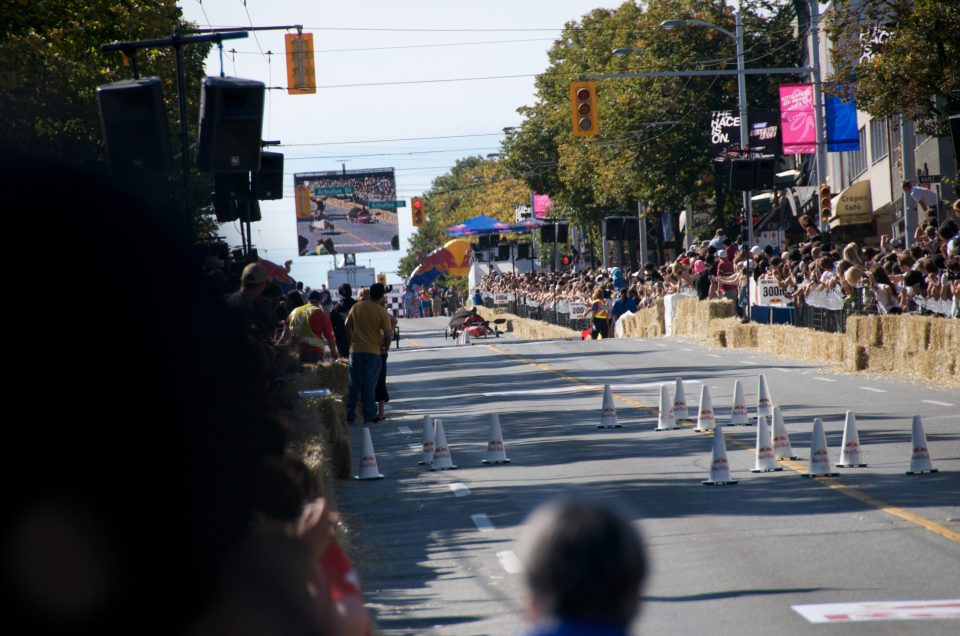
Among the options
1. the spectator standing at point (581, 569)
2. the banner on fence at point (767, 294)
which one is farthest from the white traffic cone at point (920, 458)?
the banner on fence at point (767, 294)

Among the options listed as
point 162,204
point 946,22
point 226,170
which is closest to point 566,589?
point 162,204

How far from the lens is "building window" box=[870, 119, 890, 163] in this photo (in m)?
46.9

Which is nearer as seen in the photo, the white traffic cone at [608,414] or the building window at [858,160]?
the white traffic cone at [608,414]

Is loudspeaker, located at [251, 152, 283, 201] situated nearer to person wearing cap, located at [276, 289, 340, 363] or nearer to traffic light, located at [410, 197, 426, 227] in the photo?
person wearing cap, located at [276, 289, 340, 363]

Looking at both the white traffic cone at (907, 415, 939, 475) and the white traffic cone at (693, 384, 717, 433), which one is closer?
the white traffic cone at (907, 415, 939, 475)

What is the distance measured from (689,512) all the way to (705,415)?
19.2 feet

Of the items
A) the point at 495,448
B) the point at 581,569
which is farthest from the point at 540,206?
the point at 581,569

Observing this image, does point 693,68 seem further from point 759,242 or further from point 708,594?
point 708,594

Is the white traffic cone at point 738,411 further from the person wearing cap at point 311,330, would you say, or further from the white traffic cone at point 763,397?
the person wearing cap at point 311,330

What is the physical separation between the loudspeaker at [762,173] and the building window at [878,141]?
12503 mm

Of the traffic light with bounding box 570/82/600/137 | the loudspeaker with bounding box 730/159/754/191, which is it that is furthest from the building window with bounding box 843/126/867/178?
the traffic light with bounding box 570/82/600/137

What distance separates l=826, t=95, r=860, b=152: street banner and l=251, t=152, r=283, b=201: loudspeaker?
22.8 meters

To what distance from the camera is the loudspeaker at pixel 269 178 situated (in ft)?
72.7

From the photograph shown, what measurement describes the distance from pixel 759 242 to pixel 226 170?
3823 cm
